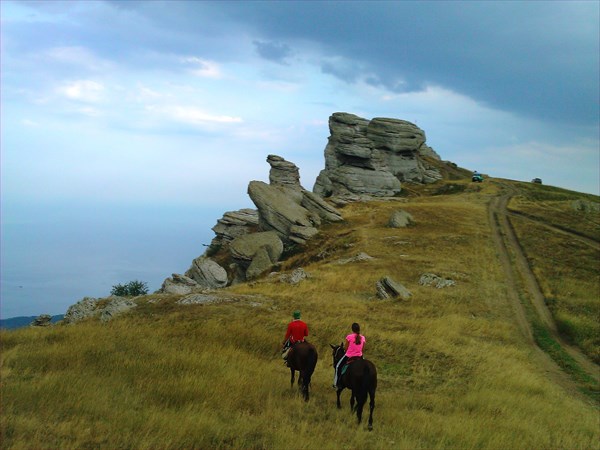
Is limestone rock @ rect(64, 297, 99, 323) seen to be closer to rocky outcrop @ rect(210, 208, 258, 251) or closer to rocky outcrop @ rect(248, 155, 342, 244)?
rocky outcrop @ rect(248, 155, 342, 244)

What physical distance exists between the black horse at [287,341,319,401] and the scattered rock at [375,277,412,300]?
19339mm

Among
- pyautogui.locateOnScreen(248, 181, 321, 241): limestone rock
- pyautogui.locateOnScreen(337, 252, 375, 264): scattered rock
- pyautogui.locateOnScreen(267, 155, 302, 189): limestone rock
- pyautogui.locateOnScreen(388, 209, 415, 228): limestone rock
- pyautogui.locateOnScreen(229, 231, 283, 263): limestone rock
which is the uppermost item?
pyautogui.locateOnScreen(267, 155, 302, 189): limestone rock

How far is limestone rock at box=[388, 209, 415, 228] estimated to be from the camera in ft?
204

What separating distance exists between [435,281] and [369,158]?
182 ft

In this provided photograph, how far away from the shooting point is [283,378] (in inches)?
698

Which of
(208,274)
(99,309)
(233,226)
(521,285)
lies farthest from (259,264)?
(521,285)

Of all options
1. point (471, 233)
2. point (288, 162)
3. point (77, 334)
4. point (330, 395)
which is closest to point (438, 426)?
point (330, 395)

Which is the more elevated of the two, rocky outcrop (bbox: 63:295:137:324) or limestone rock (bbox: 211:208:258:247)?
limestone rock (bbox: 211:208:258:247)

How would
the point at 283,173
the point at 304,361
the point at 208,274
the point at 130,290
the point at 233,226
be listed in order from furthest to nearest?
the point at 283,173, the point at 233,226, the point at 208,274, the point at 130,290, the point at 304,361

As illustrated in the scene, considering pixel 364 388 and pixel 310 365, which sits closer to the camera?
pixel 364 388

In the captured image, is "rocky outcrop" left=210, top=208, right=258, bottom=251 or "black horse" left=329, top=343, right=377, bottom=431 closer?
"black horse" left=329, top=343, right=377, bottom=431

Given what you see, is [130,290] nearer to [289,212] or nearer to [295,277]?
[295,277]

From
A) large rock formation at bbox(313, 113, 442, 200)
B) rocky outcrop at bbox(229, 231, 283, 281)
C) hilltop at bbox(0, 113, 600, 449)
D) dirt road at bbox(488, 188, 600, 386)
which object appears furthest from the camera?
large rock formation at bbox(313, 113, 442, 200)

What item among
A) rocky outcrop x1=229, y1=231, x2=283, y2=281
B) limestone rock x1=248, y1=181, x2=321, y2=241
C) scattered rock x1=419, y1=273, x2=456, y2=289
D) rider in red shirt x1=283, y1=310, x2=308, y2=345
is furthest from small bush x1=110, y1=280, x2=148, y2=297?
rider in red shirt x1=283, y1=310, x2=308, y2=345
